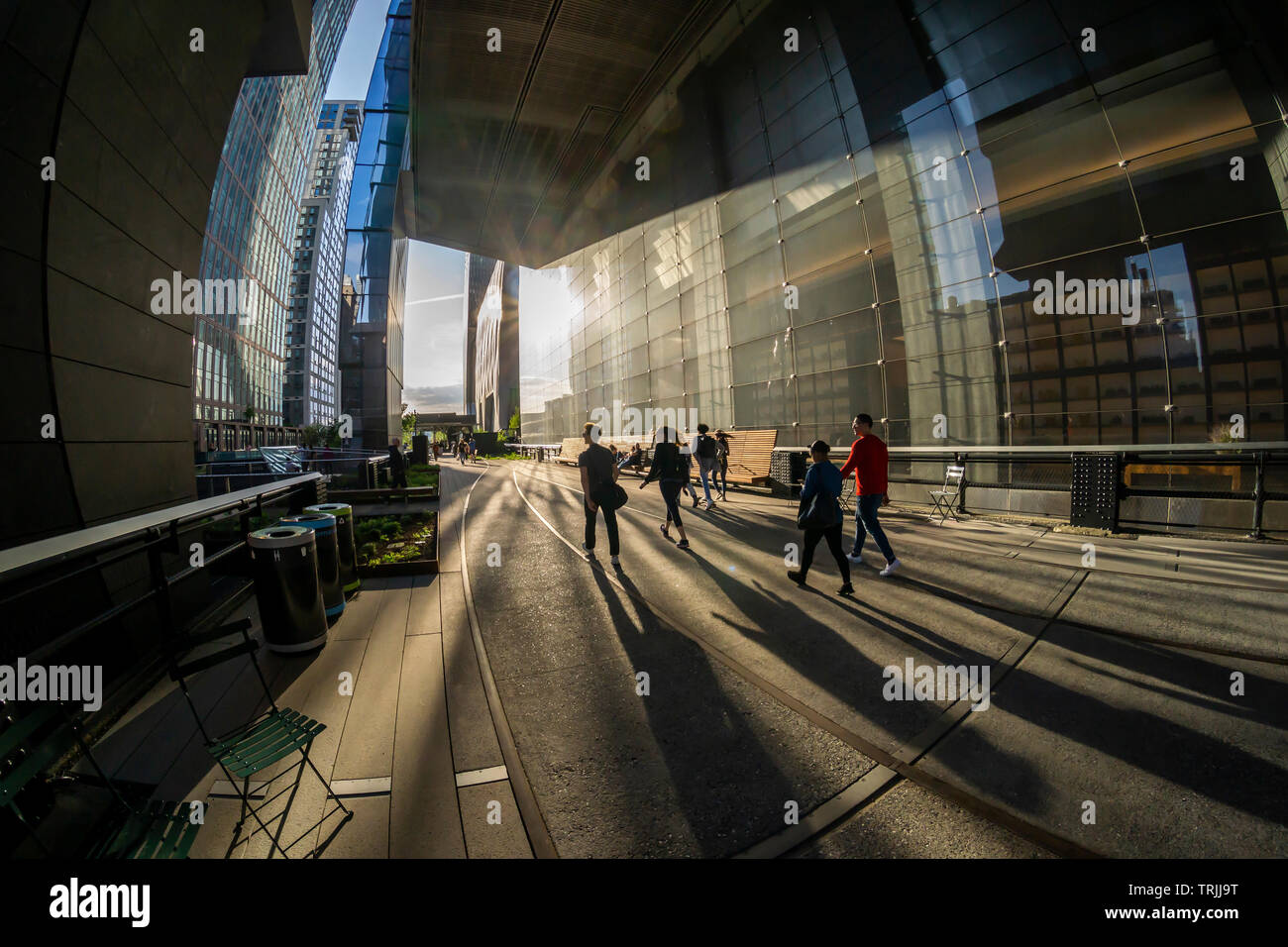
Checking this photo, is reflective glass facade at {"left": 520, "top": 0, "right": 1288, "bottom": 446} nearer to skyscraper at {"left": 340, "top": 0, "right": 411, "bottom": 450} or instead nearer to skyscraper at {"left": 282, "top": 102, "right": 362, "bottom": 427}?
skyscraper at {"left": 340, "top": 0, "right": 411, "bottom": 450}

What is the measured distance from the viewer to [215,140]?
18.7 feet

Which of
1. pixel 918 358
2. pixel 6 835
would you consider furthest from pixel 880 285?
pixel 6 835

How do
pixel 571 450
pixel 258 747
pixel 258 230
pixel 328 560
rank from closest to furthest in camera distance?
pixel 258 747
pixel 328 560
pixel 571 450
pixel 258 230

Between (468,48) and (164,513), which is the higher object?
Result: (468,48)

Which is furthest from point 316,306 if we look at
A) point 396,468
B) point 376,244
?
point 396,468

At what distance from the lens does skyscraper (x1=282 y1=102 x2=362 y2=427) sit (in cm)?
6531

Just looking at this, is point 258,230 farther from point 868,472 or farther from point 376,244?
point 868,472

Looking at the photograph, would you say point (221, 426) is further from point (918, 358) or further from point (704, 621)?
point (918, 358)

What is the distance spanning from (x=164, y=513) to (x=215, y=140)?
515 cm

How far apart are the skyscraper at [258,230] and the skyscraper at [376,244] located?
6.96 metres

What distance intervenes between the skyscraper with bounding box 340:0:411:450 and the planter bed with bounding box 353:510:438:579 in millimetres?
21396

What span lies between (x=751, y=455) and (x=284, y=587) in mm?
14205

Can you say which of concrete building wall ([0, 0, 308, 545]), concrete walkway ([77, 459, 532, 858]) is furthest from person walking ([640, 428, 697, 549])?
concrete building wall ([0, 0, 308, 545])

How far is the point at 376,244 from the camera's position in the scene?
26.0 metres
